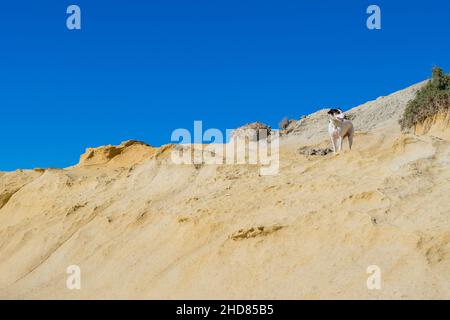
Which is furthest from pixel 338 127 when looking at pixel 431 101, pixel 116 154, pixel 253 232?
pixel 116 154

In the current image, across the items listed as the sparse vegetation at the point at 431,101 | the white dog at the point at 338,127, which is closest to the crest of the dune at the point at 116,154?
the sparse vegetation at the point at 431,101

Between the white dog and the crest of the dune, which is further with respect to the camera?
the crest of the dune

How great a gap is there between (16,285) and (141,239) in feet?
10.0

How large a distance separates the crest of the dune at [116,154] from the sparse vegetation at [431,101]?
10.1 meters

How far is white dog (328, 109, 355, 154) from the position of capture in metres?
11.5

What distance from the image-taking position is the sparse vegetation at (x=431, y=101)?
70.8ft

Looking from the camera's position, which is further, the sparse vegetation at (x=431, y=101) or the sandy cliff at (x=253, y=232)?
the sparse vegetation at (x=431, y=101)

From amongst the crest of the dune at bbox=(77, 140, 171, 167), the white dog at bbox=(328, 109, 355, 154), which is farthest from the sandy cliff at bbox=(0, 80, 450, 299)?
the crest of the dune at bbox=(77, 140, 171, 167)

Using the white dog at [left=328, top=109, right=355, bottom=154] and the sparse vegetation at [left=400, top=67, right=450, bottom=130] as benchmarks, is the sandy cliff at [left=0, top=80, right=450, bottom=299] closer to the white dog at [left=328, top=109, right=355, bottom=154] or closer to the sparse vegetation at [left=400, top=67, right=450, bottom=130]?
the white dog at [left=328, top=109, right=355, bottom=154]

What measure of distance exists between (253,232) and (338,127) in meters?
3.94

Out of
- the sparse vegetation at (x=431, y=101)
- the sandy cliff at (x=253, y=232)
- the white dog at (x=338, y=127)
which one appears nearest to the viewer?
the sandy cliff at (x=253, y=232)

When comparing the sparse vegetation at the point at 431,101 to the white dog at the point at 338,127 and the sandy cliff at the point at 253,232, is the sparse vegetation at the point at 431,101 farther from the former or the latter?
A: the sandy cliff at the point at 253,232

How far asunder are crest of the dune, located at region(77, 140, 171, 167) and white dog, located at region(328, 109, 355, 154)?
422 inches
